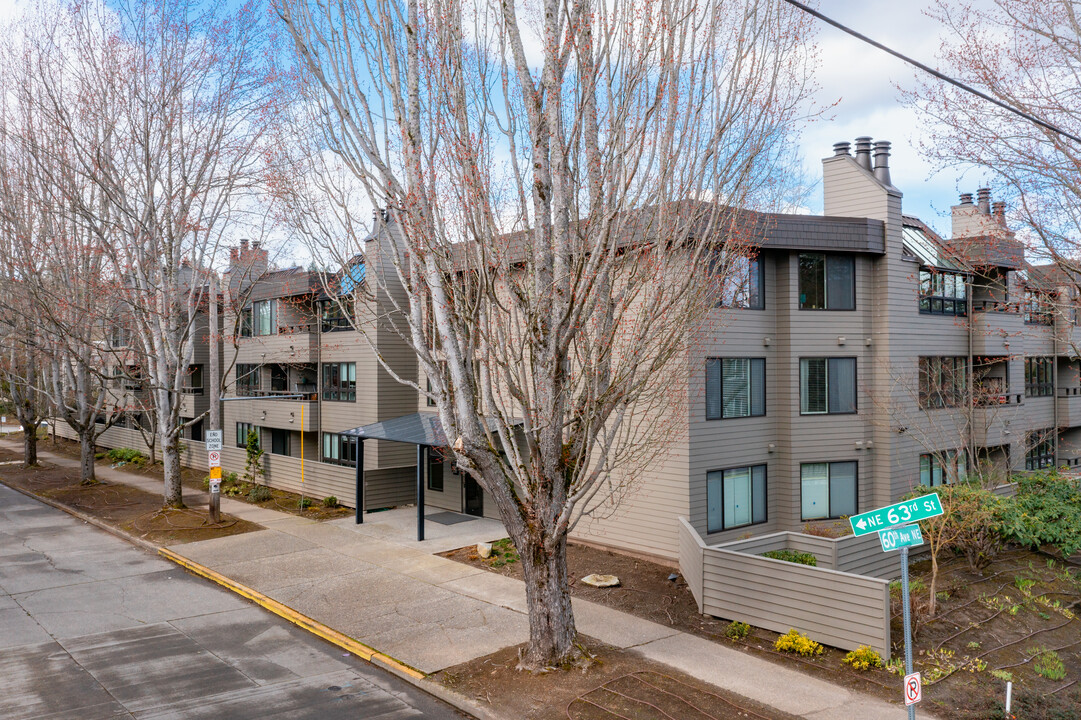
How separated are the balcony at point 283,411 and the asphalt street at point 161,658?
34.5 ft

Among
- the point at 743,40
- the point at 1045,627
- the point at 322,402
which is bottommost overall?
the point at 1045,627

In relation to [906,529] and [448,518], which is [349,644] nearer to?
[906,529]

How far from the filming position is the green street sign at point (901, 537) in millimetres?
6543

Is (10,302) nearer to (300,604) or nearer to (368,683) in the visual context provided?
(300,604)

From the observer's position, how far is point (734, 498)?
1678 cm

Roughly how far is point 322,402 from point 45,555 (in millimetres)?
10138

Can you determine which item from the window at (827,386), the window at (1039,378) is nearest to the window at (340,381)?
the window at (827,386)

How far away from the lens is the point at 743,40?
9.67m

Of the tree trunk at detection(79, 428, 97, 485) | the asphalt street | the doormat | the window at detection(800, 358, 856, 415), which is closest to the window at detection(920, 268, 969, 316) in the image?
the window at detection(800, 358, 856, 415)

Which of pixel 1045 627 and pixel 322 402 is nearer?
pixel 1045 627

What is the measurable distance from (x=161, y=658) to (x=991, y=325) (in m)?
22.1

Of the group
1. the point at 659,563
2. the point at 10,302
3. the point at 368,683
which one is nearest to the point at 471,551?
the point at 659,563

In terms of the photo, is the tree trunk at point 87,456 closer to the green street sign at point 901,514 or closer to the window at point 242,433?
the window at point 242,433

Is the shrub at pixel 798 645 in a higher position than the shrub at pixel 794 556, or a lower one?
lower
